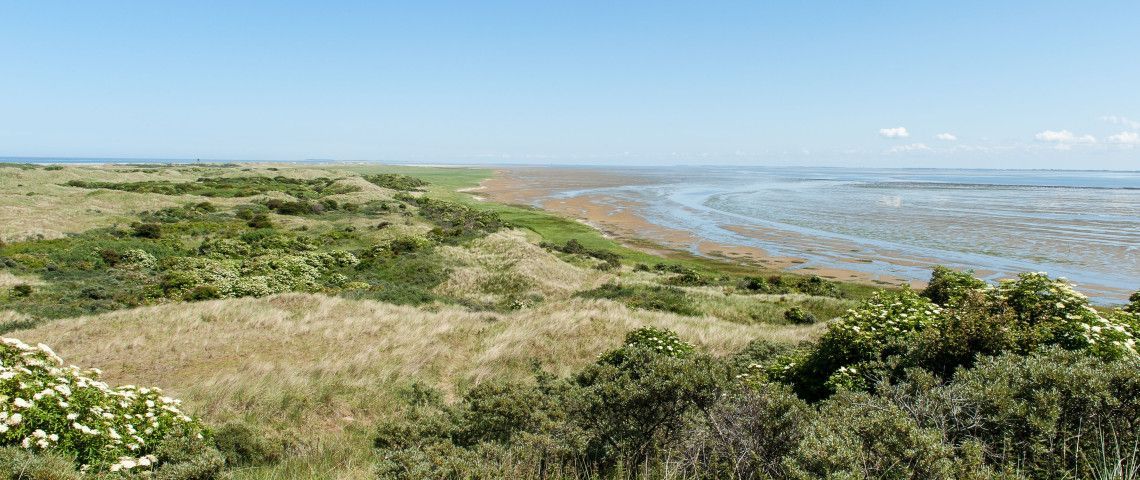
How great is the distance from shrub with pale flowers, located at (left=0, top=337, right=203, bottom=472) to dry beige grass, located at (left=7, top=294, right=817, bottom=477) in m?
1.65

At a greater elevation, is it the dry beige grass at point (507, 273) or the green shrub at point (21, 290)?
the green shrub at point (21, 290)

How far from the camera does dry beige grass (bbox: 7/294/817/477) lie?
10.2 m

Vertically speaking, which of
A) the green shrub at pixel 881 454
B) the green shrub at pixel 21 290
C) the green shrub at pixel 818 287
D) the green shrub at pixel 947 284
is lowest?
the green shrub at pixel 818 287

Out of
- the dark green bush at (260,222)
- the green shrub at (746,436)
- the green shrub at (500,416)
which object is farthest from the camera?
the dark green bush at (260,222)

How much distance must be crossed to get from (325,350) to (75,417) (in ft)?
30.9

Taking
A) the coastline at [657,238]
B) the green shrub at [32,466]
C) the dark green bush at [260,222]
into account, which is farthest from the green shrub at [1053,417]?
the dark green bush at [260,222]

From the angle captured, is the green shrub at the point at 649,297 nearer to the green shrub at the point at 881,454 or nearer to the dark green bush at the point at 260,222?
the green shrub at the point at 881,454

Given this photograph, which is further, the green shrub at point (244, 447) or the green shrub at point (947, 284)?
the green shrub at point (947, 284)

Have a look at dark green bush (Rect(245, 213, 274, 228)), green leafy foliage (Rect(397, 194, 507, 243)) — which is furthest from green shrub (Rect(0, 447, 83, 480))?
dark green bush (Rect(245, 213, 274, 228))

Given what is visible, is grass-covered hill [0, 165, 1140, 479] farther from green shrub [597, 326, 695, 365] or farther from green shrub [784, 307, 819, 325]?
green shrub [784, 307, 819, 325]

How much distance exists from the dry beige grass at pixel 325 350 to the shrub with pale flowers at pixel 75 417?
1652mm

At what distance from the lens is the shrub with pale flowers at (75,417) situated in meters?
5.80

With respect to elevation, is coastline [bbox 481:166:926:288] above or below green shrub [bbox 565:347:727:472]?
below

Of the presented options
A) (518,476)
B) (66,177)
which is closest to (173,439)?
(518,476)
